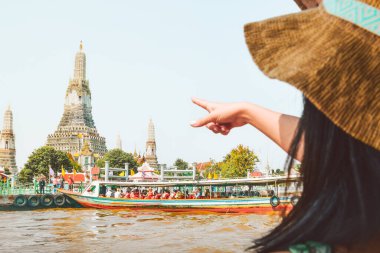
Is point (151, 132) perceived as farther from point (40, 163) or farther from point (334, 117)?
point (334, 117)

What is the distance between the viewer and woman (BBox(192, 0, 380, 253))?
754 mm

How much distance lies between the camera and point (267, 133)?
1050 millimetres

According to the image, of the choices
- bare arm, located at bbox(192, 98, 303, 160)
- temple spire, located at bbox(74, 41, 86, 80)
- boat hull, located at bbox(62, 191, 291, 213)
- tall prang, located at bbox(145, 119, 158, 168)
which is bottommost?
boat hull, located at bbox(62, 191, 291, 213)

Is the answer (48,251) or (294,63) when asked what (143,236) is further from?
(294,63)

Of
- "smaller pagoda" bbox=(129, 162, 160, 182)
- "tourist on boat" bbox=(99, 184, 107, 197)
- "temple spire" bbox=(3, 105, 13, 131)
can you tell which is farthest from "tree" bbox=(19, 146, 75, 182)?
"temple spire" bbox=(3, 105, 13, 131)

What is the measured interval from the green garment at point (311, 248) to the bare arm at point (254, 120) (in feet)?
0.70

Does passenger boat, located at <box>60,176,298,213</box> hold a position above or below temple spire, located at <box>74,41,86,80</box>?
below

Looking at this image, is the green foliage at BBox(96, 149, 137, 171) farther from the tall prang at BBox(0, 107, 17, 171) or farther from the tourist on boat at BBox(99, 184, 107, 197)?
the tourist on boat at BBox(99, 184, 107, 197)

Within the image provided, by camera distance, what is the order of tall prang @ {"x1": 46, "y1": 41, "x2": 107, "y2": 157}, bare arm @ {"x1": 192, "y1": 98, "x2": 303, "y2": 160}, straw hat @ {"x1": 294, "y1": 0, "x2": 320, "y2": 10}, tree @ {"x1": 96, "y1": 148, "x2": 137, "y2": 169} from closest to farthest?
bare arm @ {"x1": 192, "y1": 98, "x2": 303, "y2": 160} < straw hat @ {"x1": 294, "y1": 0, "x2": 320, "y2": 10} < tree @ {"x1": 96, "y1": 148, "x2": 137, "y2": 169} < tall prang @ {"x1": 46, "y1": 41, "x2": 107, "y2": 157}

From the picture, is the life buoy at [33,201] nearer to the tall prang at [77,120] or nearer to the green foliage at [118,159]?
the green foliage at [118,159]

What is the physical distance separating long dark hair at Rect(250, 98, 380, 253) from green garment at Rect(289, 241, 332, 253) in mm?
12

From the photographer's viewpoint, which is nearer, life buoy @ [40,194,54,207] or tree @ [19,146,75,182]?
life buoy @ [40,194,54,207]

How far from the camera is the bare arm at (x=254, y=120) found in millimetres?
994

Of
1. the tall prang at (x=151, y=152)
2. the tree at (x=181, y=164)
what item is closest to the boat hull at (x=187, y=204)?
the tree at (x=181, y=164)
